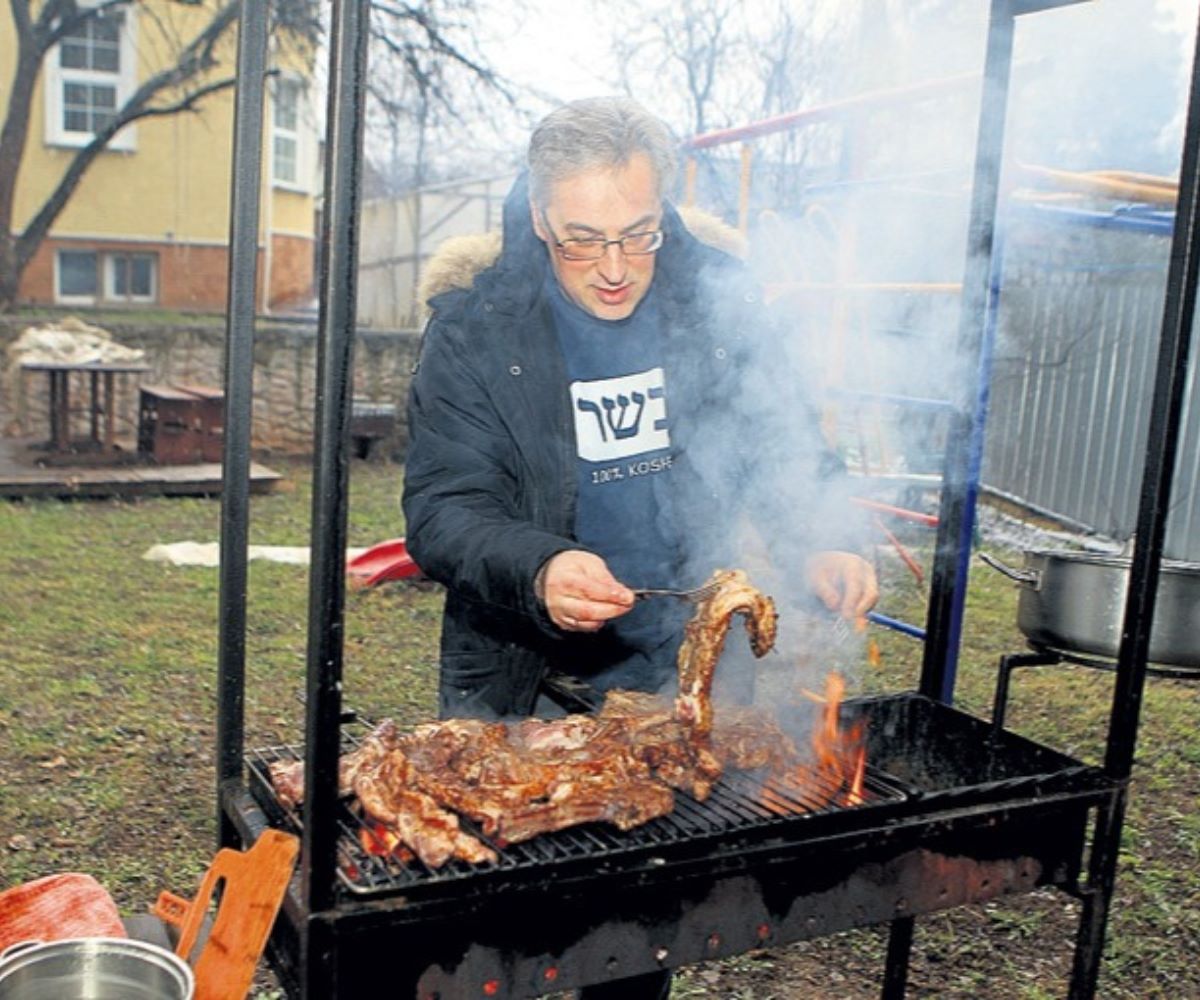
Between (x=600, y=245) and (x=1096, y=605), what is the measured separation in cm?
192

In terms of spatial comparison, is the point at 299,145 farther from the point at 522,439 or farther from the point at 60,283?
the point at 522,439

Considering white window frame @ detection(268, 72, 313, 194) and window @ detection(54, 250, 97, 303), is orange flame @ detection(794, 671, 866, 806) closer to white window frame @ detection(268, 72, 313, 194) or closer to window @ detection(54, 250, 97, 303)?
white window frame @ detection(268, 72, 313, 194)

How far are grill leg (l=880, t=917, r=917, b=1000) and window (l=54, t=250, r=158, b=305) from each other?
56.2 feet

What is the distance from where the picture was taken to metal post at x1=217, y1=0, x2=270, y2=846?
7.70 ft

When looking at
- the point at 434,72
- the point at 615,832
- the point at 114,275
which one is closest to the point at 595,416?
the point at 615,832

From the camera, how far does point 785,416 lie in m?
3.11

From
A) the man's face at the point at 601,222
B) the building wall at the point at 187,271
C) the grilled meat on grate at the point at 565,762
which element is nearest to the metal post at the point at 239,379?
the grilled meat on grate at the point at 565,762

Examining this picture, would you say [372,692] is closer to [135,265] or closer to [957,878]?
[957,878]

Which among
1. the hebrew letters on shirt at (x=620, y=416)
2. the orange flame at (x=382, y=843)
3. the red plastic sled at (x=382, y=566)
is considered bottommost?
the red plastic sled at (x=382, y=566)

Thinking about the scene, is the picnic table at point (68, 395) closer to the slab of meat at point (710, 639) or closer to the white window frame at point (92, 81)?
the white window frame at point (92, 81)

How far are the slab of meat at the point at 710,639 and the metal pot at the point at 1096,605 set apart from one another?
1.35 metres

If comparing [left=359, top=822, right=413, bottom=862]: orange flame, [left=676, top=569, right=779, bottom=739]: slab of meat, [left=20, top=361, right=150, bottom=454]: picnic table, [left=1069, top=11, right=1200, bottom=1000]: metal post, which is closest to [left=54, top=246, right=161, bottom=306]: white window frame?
[left=20, top=361, right=150, bottom=454]: picnic table

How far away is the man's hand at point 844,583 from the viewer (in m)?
2.72

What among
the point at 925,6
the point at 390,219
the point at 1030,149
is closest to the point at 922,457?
the point at 1030,149
